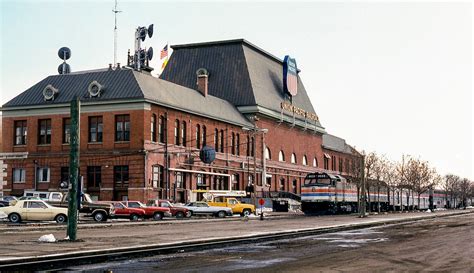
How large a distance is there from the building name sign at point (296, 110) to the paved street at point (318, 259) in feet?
224

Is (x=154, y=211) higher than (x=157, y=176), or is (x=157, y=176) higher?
(x=157, y=176)

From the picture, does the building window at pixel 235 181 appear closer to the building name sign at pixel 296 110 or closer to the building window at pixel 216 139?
the building window at pixel 216 139

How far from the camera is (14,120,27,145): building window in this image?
66875 mm

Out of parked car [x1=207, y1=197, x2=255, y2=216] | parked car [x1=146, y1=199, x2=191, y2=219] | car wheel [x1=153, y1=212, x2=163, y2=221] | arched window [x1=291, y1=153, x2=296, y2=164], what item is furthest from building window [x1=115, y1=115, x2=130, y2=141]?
arched window [x1=291, y1=153, x2=296, y2=164]

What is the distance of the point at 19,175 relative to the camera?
6562 centimetres

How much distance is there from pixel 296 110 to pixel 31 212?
63.5m

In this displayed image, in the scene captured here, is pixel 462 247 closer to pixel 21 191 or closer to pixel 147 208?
pixel 147 208

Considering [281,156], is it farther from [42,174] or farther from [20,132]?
[20,132]

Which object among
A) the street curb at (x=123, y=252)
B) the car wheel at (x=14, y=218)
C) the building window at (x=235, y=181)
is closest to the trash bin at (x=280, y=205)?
the building window at (x=235, y=181)

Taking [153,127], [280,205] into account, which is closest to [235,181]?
[280,205]

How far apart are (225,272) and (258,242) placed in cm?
1047

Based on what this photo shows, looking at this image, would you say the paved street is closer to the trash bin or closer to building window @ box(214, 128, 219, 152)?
building window @ box(214, 128, 219, 152)

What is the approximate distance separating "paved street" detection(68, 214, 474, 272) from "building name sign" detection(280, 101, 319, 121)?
68.3 meters

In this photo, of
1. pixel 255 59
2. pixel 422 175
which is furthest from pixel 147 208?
pixel 422 175
